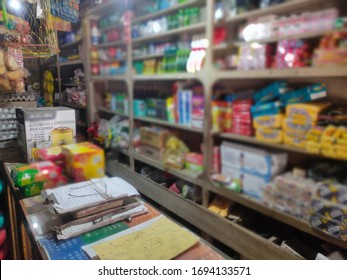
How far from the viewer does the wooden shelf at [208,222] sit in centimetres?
79

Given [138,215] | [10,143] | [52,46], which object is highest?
[52,46]

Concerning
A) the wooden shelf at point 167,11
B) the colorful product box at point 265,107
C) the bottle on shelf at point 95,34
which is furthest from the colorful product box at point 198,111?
the bottle on shelf at point 95,34

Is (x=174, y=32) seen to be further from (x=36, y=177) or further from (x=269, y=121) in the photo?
(x=36, y=177)

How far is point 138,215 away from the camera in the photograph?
977 mm

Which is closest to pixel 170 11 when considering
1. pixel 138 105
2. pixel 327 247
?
pixel 138 105

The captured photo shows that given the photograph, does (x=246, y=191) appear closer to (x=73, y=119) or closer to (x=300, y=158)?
(x=300, y=158)

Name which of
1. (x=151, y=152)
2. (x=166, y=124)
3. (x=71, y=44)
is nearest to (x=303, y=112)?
(x=166, y=124)

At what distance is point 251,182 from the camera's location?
66cm

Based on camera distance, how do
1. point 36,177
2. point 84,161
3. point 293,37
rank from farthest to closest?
point 36,177 < point 84,161 < point 293,37

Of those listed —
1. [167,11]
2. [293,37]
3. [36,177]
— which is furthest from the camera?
[36,177]

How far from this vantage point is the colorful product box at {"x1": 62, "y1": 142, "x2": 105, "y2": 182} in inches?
31.5

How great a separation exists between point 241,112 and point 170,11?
35 centimetres

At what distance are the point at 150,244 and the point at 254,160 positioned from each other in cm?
42

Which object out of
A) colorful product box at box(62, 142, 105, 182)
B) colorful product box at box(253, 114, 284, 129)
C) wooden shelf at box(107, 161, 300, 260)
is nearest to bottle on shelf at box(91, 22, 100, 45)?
colorful product box at box(62, 142, 105, 182)
